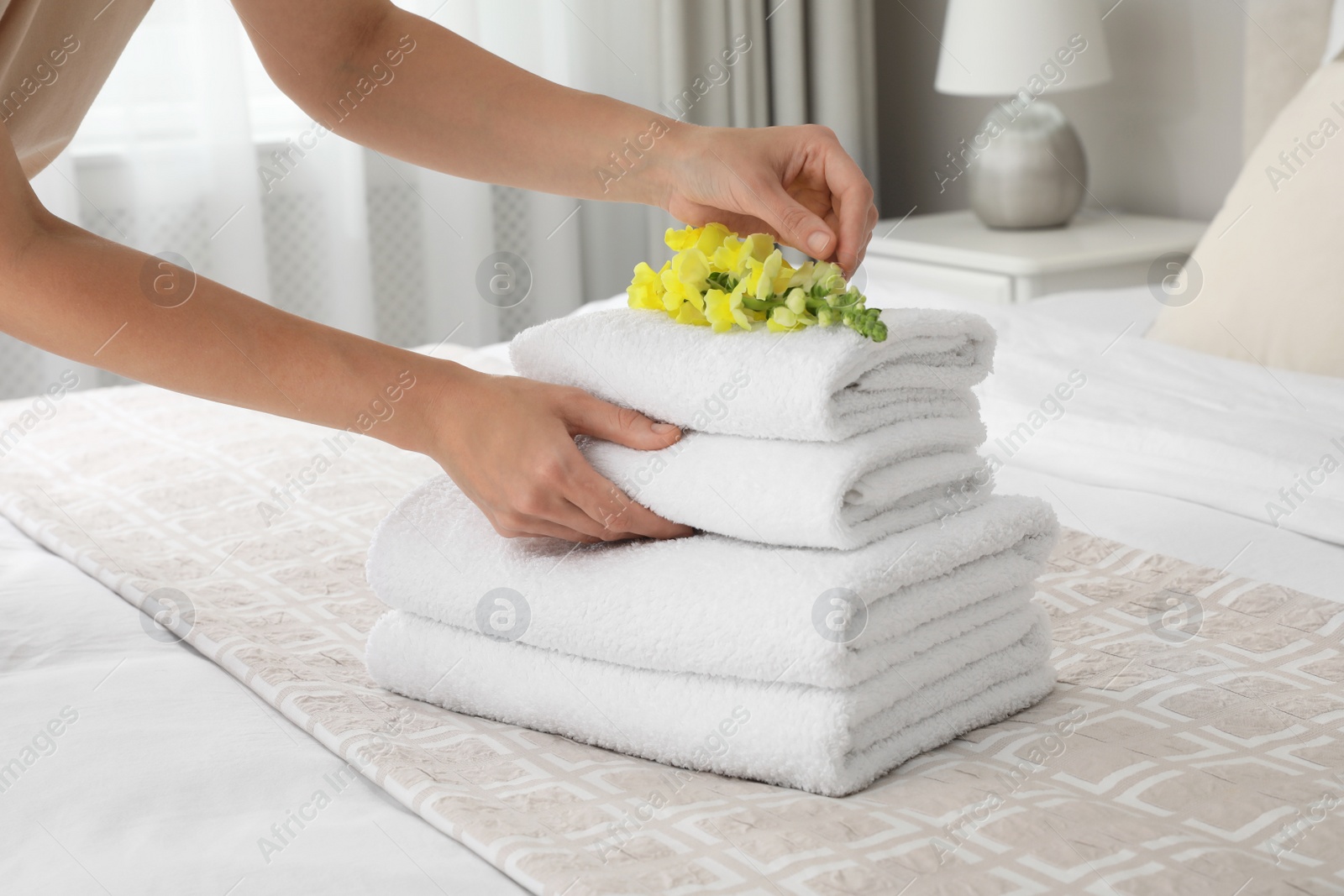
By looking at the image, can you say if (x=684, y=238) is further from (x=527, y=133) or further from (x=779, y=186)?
(x=527, y=133)

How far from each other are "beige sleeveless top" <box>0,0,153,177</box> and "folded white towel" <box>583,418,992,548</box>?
58cm

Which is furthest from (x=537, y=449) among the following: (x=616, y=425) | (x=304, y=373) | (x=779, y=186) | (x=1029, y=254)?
(x=1029, y=254)

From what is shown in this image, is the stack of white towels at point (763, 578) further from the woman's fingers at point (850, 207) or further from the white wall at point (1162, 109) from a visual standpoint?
the white wall at point (1162, 109)

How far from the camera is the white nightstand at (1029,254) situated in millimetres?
2365

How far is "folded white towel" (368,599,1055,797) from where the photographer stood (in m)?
0.71

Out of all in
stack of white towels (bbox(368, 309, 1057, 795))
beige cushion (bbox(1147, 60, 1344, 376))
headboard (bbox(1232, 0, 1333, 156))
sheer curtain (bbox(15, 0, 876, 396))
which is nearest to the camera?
stack of white towels (bbox(368, 309, 1057, 795))

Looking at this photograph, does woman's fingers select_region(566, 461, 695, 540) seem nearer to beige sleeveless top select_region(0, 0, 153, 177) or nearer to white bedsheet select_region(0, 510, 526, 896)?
white bedsheet select_region(0, 510, 526, 896)

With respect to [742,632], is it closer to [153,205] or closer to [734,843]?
[734,843]

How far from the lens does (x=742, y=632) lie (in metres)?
0.71

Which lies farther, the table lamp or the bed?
the table lamp

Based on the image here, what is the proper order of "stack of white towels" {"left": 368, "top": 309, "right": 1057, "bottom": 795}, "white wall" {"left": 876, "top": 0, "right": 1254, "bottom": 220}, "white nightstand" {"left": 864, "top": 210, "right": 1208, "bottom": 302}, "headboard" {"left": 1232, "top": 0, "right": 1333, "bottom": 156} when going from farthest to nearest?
"white wall" {"left": 876, "top": 0, "right": 1254, "bottom": 220}
"white nightstand" {"left": 864, "top": 210, "right": 1208, "bottom": 302}
"headboard" {"left": 1232, "top": 0, "right": 1333, "bottom": 156}
"stack of white towels" {"left": 368, "top": 309, "right": 1057, "bottom": 795}

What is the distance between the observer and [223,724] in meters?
0.82

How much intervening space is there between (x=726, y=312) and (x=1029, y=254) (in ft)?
5.73

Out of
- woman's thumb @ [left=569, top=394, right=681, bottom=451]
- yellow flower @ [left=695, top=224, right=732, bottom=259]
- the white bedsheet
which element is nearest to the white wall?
yellow flower @ [left=695, top=224, right=732, bottom=259]
